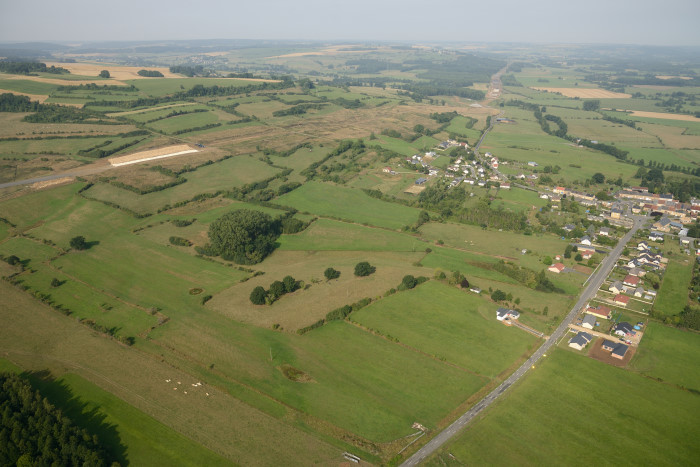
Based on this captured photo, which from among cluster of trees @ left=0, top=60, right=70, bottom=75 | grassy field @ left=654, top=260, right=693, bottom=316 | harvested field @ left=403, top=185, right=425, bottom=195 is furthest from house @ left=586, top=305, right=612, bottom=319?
cluster of trees @ left=0, top=60, right=70, bottom=75

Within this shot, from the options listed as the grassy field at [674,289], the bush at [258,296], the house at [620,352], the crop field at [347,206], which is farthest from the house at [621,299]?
the bush at [258,296]

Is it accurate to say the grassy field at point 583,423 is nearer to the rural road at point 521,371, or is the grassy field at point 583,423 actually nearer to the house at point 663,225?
the rural road at point 521,371

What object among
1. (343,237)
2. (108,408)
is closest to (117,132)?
(343,237)

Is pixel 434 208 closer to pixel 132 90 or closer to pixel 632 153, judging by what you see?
pixel 632 153

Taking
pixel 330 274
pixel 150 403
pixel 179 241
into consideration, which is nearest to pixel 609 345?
pixel 330 274

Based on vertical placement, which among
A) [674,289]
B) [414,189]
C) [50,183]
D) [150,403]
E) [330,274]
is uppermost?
[50,183]

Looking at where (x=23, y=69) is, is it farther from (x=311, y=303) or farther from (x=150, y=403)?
(x=150, y=403)
